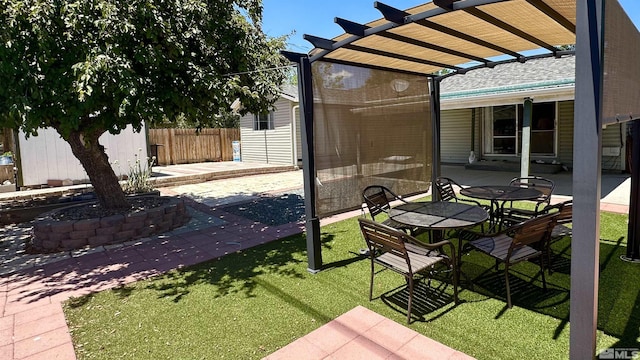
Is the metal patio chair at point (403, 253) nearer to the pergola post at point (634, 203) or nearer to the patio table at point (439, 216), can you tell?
the patio table at point (439, 216)

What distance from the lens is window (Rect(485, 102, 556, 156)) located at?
11.3 metres

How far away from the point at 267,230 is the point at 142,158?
791 centimetres

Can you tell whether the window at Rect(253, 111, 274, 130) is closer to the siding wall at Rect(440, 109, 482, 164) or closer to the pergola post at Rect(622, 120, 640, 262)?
the siding wall at Rect(440, 109, 482, 164)

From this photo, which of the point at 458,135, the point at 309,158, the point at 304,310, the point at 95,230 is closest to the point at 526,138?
the point at 458,135

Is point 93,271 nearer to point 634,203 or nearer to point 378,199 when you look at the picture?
point 378,199

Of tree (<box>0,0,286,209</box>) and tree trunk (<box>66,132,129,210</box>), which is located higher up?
tree (<box>0,0,286,209</box>)

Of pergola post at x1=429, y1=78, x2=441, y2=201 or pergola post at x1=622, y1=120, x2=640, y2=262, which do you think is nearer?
pergola post at x1=622, y1=120, x2=640, y2=262

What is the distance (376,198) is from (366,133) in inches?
36.0

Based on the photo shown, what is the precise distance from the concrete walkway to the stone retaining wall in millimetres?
236

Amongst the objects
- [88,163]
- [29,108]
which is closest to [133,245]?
[88,163]

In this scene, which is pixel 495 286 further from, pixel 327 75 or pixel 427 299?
pixel 327 75

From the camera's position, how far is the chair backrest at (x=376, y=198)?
4.68 m

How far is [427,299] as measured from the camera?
3410 millimetres

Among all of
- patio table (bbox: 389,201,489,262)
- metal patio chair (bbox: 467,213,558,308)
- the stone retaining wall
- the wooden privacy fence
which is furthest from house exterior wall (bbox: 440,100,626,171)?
the stone retaining wall
